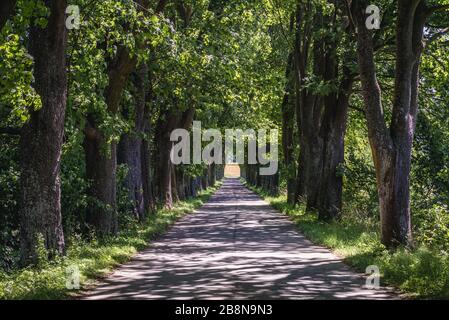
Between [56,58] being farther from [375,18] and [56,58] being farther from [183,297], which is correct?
[375,18]

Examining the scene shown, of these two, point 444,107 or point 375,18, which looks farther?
point 444,107

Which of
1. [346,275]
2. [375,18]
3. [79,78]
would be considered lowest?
[346,275]

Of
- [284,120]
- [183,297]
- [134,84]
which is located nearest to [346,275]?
[183,297]

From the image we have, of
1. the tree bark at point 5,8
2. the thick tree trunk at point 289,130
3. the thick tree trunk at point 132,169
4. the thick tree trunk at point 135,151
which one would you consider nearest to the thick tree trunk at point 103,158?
the thick tree trunk at point 135,151

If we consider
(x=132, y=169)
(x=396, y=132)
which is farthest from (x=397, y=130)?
(x=132, y=169)

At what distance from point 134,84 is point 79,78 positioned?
7.50 metres

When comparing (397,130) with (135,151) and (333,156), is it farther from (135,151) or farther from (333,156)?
(135,151)

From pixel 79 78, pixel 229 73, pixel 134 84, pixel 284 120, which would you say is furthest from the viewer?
pixel 284 120

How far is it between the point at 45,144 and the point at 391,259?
695 cm

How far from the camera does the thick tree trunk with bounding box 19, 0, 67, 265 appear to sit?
1123cm

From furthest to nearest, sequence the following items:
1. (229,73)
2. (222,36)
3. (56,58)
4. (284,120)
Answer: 1. (284,120)
2. (222,36)
3. (229,73)
4. (56,58)

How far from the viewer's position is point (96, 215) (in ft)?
53.6

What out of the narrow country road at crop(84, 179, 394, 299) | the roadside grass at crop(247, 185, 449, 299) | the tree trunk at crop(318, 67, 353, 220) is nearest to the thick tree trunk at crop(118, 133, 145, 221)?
the narrow country road at crop(84, 179, 394, 299)

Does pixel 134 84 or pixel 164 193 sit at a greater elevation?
pixel 134 84
